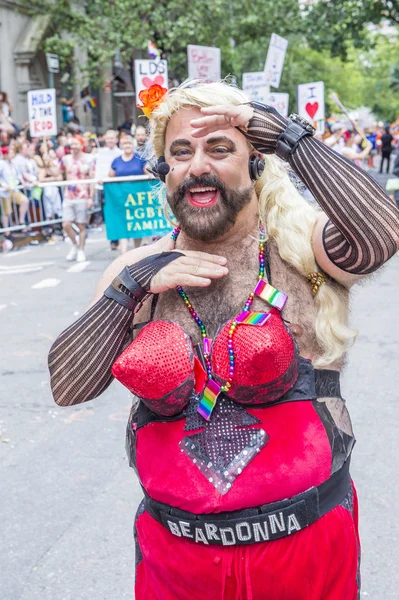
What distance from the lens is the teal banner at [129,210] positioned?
10867mm

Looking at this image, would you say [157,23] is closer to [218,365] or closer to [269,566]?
[218,365]

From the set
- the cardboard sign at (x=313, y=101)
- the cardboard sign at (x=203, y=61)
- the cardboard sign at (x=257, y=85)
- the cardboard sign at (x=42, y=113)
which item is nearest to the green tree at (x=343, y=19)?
the cardboard sign at (x=313, y=101)

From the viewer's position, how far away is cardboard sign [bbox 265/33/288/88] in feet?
49.6

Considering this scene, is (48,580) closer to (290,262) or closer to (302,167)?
(290,262)

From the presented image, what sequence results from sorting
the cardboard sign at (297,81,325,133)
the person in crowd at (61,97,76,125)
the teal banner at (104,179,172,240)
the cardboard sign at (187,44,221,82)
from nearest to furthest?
the teal banner at (104,179,172,240) → the cardboard sign at (187,44,221,82) → the cardboard sign at (297,81,325,133) → the person in crowd at (61,97,76,125)

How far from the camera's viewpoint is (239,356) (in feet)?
5.95

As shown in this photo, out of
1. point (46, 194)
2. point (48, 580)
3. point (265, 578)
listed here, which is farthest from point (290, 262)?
point (46, 194)

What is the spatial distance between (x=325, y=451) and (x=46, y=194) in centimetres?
1340

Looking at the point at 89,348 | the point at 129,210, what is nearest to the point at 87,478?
the point at 89,348

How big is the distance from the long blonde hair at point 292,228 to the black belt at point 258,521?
0.38 m

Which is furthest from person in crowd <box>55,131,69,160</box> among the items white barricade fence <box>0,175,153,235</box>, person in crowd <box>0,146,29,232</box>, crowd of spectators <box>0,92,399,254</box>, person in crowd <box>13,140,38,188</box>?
person in crowd <box>0,146,29,232</box>

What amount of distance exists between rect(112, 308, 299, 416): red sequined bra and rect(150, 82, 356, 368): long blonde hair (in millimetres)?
204

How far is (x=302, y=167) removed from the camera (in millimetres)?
1917

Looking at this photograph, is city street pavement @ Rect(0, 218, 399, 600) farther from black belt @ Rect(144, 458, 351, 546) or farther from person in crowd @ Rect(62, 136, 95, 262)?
person in crowd @ Rect(62, 136, 95, 262)
